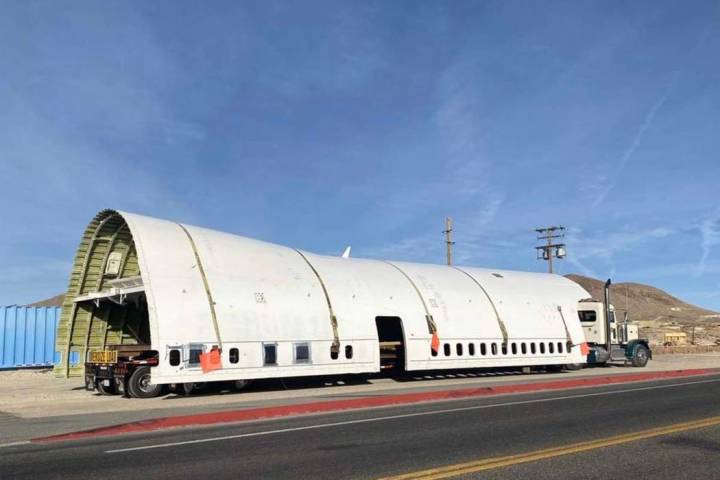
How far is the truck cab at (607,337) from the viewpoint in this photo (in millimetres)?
37094

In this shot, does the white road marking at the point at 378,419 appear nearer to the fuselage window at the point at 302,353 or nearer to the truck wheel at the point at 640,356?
the fuselage window at the point at 302,353

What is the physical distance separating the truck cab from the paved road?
22587mm

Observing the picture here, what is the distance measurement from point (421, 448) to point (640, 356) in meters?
32.3

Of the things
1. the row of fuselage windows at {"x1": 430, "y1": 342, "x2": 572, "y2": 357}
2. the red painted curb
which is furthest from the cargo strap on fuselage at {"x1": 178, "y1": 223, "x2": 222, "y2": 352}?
the row of fuselage windows at {"x1": 430, "y1": 342, "x2": 572, "y2": 357}

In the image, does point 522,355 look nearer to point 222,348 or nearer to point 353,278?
point 353,278

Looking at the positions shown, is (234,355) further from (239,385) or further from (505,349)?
(505,349)

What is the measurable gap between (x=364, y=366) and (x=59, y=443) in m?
16.1

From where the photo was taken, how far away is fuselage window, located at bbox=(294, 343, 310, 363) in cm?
2472

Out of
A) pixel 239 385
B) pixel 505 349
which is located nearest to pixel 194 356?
pixel 239 385

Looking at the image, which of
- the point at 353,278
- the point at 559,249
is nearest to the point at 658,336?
the point at 559,249

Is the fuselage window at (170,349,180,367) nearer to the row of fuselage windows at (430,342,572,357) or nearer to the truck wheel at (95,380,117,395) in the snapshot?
the truck wheel at (95,380,117,395)

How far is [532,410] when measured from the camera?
15016mm

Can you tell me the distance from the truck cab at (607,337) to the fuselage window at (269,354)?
2073 centimetres

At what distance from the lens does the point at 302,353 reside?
24891 millimetres
